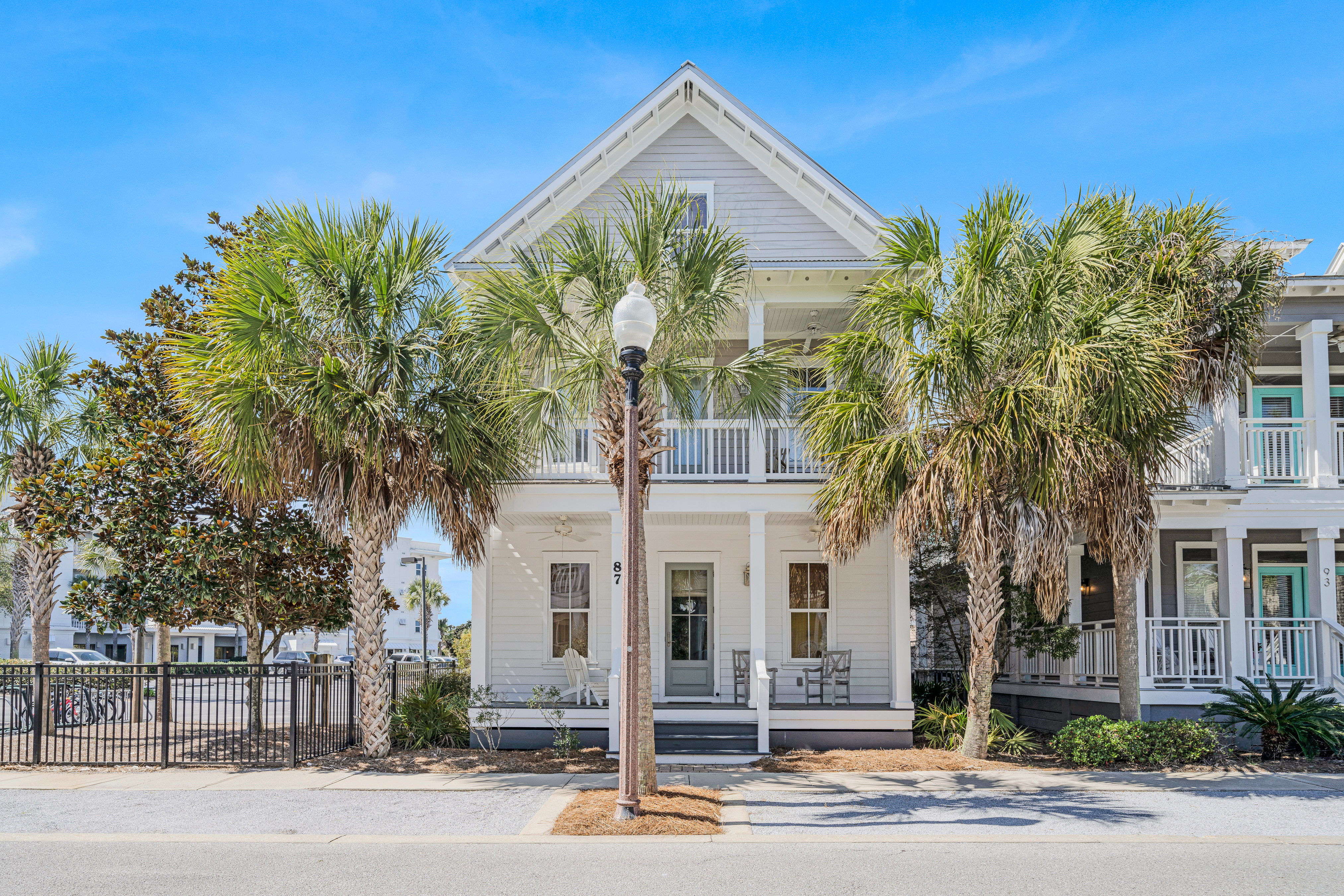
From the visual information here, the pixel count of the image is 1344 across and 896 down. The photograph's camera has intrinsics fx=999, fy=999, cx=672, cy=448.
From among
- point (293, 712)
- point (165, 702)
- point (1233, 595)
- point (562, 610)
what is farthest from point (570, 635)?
point (1233, 595)

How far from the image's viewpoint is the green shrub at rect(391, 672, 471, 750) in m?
13.7

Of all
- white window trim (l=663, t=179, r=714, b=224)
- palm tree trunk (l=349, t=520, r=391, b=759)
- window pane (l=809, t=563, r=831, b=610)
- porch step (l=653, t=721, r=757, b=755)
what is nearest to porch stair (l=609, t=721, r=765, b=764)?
porch step (l=653, t=721, r=757, b=755)

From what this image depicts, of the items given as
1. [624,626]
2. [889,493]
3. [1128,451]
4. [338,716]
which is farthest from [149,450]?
[1128,451]

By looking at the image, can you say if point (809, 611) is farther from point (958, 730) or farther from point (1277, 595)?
point (1277, 595)

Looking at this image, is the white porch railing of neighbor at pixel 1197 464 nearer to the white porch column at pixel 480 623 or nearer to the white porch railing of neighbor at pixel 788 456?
the white porch railing of neighbor at pixel 788 456

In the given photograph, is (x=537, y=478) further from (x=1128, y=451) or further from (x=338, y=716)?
(x=1128, y=451)

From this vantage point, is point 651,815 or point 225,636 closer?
point 651,815

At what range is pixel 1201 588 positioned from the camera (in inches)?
659

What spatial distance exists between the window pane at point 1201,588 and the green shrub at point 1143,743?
4839mm

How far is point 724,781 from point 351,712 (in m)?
5.63

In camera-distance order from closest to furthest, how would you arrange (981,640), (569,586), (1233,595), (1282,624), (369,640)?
(981,640) → (369,640) → (1233,595) → (569,586) → (1282,624)

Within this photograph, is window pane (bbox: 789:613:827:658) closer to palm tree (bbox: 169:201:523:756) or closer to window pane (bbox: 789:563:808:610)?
window pane (bbox: 789:563:808:610)

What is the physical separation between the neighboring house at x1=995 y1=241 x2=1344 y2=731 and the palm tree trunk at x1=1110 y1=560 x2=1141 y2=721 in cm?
65

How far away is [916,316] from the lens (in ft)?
39.3
